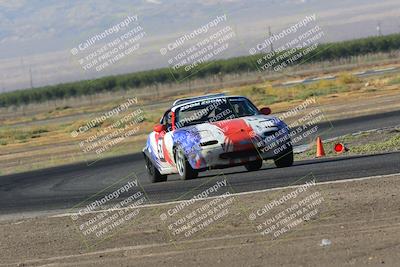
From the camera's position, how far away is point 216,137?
52.4ft

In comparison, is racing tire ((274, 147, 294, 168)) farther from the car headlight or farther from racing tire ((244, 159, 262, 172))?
the car headlight

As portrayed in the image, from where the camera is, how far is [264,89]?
224 ft

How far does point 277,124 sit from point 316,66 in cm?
10625

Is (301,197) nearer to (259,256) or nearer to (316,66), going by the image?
(259,256)

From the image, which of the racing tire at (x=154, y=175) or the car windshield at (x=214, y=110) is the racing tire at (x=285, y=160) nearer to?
the car windshield at (x=214, y=110)

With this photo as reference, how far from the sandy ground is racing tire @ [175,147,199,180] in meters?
2.62

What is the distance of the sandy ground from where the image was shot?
29.8 ft

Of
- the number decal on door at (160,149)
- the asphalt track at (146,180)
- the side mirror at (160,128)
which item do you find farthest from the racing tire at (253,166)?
the side mirror at (160,128)

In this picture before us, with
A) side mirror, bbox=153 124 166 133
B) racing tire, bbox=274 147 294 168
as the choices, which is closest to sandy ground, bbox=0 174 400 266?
racing tire, bbox=274 147 294 168

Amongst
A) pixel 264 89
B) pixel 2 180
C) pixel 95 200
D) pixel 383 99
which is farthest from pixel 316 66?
pixel 95 200

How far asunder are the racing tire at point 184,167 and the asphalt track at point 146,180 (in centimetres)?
15

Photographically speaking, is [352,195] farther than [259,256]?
Yes

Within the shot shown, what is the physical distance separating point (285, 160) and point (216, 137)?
1.76 m

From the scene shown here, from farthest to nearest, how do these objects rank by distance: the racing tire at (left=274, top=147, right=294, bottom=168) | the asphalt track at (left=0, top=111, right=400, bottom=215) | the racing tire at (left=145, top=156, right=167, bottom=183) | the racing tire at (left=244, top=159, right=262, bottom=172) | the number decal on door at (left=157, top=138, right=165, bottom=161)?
the racing tire at (left=145, top=156, right=167, bottom=183)
the racing tire at (left=244, top=159, right=262, bottom=172)
the number decal on door at (left=157, top=138, right=165, bottom=161)
the racing tire at (left=274, top=147, right=294, bottom=168)
the asphalt track at (left=0, top=111, right=400, bottom=215)
